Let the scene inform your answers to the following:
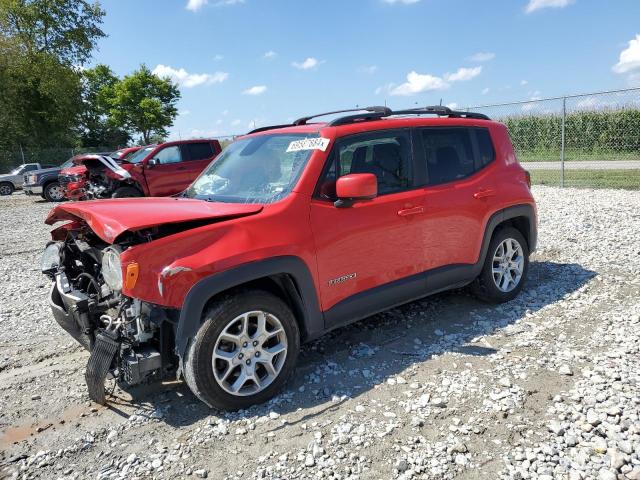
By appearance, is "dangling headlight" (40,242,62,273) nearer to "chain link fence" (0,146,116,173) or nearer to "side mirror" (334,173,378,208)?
"side mirror" (334,173,378,208)

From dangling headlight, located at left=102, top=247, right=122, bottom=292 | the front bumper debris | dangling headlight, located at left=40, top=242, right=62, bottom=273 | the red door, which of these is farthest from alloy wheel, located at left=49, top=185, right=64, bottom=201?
the front bumper debris

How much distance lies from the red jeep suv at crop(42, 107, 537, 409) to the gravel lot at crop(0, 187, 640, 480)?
27cm

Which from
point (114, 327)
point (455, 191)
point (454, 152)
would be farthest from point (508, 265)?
point (114, 327)

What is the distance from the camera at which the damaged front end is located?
2.98 metres

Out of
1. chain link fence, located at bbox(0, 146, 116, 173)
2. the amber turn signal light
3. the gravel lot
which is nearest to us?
the gravel lot

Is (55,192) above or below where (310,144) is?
below

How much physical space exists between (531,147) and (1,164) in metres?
32.4

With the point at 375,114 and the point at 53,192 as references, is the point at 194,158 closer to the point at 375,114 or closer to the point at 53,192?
the point at 53,192

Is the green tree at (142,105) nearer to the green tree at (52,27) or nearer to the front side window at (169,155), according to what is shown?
the green tree at (52,27)

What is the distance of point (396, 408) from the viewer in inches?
125

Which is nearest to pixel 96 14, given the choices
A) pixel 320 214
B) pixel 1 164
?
pixel 1 164

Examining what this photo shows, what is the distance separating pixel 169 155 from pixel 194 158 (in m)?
0.68

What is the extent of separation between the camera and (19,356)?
4324 mm

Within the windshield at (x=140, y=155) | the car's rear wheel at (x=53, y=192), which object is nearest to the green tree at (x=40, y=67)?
the car's rear wheel at (x=53, y=192)
